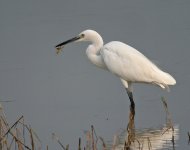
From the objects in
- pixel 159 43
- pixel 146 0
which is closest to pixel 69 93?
pixel 159 43

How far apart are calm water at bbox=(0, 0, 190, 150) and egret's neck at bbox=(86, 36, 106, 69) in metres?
0.51

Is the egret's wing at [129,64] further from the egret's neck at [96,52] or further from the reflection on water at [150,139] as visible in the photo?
the reflection on water at [150,139]

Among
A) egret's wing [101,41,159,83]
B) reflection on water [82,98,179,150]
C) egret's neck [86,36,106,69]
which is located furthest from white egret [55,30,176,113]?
reflection on water [82,98,179,150]

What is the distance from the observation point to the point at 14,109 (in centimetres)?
862

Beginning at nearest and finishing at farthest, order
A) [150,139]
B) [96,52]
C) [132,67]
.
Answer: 1. [150,139]
2. [132,67]
3. [96,52]

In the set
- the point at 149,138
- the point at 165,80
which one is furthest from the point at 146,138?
the point at 165,80

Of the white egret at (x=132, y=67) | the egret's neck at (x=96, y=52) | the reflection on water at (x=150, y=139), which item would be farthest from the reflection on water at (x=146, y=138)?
the egret's neck at (x=96, y=52)

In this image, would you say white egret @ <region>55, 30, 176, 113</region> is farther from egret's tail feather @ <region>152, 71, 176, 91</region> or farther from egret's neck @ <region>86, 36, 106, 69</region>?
egret's neck @ <region>86, 36, 106, 69</region>

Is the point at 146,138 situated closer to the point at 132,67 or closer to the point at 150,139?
the point at 150,139

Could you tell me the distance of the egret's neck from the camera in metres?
8.64

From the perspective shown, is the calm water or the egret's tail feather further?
the egret's tail feather

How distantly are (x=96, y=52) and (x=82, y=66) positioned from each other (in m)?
1.75

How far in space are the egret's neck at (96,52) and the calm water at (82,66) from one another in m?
0.51

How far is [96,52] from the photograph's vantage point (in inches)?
344
